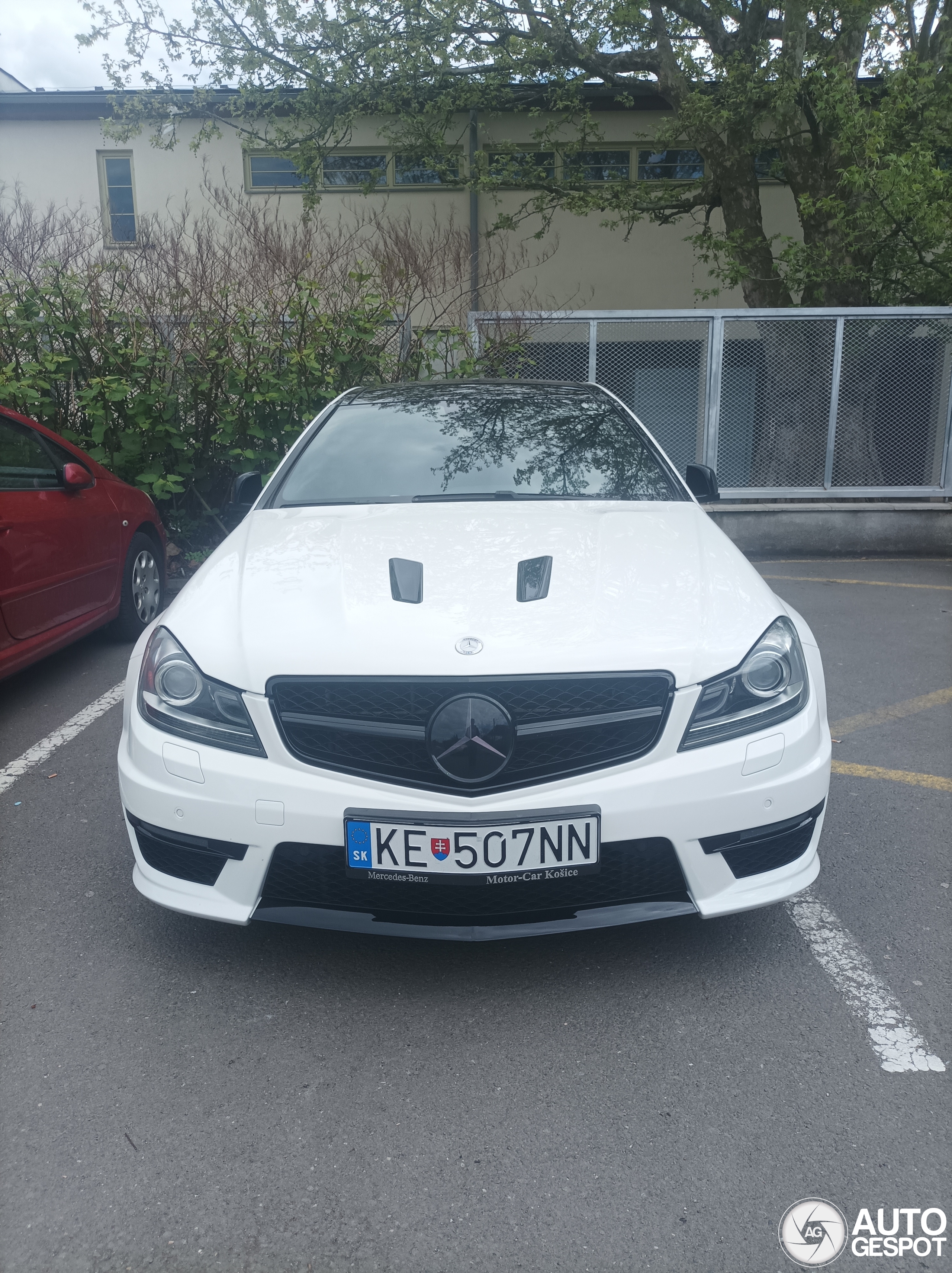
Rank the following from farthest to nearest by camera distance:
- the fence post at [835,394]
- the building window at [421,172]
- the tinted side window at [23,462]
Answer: the building window at [421,172], the fence post at [835,394], the tinted side window at [23,462]

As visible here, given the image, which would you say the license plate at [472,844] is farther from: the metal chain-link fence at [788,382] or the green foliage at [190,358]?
the metal chain-link fence at [788,382]

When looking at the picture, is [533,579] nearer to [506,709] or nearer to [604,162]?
[506,709]

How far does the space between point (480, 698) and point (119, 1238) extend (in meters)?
1.23

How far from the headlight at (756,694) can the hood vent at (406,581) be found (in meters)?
0.54

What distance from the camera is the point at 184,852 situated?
238 cm

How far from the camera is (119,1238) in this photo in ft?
5.78

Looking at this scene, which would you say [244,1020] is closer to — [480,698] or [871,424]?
[480,698]

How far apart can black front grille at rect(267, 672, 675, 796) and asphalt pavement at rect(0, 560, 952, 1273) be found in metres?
0.61

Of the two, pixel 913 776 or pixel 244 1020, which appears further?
pixel 913 776

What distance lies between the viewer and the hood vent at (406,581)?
2521mm

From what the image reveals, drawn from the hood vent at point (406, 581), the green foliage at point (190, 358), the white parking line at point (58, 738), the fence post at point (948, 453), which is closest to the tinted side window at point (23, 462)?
the white parking line at point (58, 738)

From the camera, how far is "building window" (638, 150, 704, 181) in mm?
15688

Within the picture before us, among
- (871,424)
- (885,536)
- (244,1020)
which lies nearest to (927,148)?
(871,424)

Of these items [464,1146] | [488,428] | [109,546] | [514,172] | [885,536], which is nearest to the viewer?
[464,1146]
